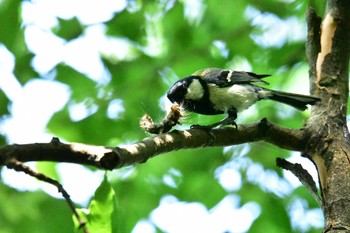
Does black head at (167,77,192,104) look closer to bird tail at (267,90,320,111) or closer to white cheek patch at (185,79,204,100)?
white cheek patch at (185,79,204,100)

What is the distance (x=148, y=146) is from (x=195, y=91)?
1.35m

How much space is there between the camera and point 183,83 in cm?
255

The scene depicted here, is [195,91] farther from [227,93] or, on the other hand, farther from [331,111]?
[331,111]

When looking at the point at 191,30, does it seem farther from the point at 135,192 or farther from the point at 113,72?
the point at 135,192

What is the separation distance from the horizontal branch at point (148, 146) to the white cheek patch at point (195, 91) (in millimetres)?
689

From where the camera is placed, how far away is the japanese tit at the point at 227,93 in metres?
2.72

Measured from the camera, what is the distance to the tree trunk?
1.81 meters

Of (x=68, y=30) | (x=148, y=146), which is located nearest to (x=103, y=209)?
(x=148, y=146)

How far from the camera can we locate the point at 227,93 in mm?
2863

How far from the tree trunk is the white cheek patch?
0.59m

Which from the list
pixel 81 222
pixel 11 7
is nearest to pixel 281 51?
pixel 11 7

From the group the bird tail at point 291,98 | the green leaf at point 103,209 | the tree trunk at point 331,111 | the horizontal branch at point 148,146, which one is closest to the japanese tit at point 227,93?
the bird tail at point 291,98

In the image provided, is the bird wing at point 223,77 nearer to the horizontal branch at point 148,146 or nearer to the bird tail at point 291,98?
the bird tail at point 291,98

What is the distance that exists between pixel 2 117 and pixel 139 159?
3.81 feet
